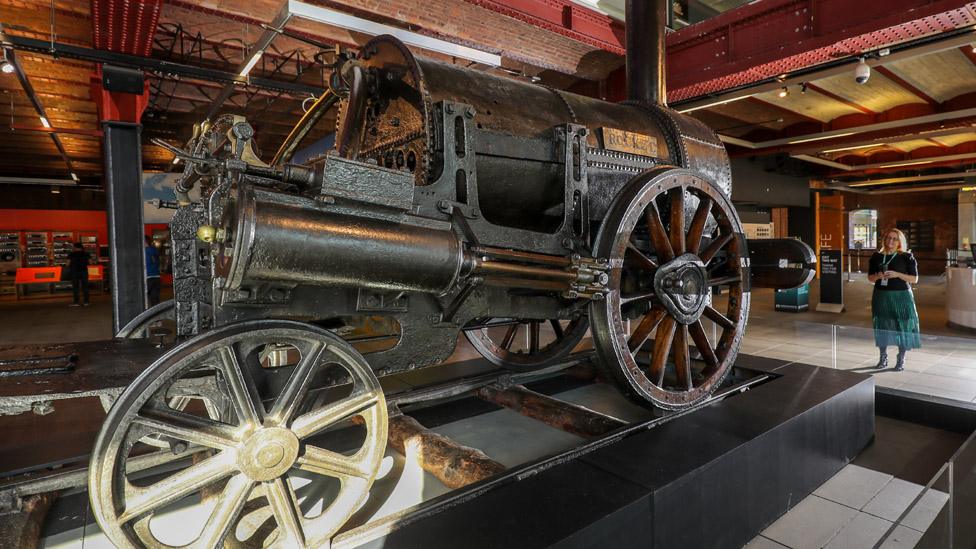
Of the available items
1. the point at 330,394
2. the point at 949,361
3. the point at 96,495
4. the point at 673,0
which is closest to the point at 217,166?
the point at 96,495

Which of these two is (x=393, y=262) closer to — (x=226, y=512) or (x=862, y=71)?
(x=226, y=512)

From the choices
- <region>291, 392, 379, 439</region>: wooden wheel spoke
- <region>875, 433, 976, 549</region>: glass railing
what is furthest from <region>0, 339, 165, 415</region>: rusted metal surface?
<region>875, 433, 976, 549</region>: glass railing

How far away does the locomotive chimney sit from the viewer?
372 cm

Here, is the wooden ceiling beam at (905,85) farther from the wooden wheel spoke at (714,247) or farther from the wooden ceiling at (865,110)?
the wooden wheel spoke at (714,247)

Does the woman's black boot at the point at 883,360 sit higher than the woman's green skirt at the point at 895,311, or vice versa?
the woman's green skirt at the point at 895,311

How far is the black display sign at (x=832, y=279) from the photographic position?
10.0m

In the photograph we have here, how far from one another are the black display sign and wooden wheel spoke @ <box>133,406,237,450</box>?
11019 mm

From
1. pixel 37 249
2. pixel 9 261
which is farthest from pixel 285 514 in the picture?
pixel 37 249

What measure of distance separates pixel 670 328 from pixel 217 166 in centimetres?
225

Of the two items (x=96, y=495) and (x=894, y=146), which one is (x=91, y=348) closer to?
(x=96, y=495)

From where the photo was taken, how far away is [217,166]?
1931 mm

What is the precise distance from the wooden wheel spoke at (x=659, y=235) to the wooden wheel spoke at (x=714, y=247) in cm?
30

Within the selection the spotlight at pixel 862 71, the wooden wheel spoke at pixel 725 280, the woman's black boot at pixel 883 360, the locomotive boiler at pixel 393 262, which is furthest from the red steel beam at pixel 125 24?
the woman's black boot at pixel 883 360

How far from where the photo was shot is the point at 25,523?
1.99 meters
